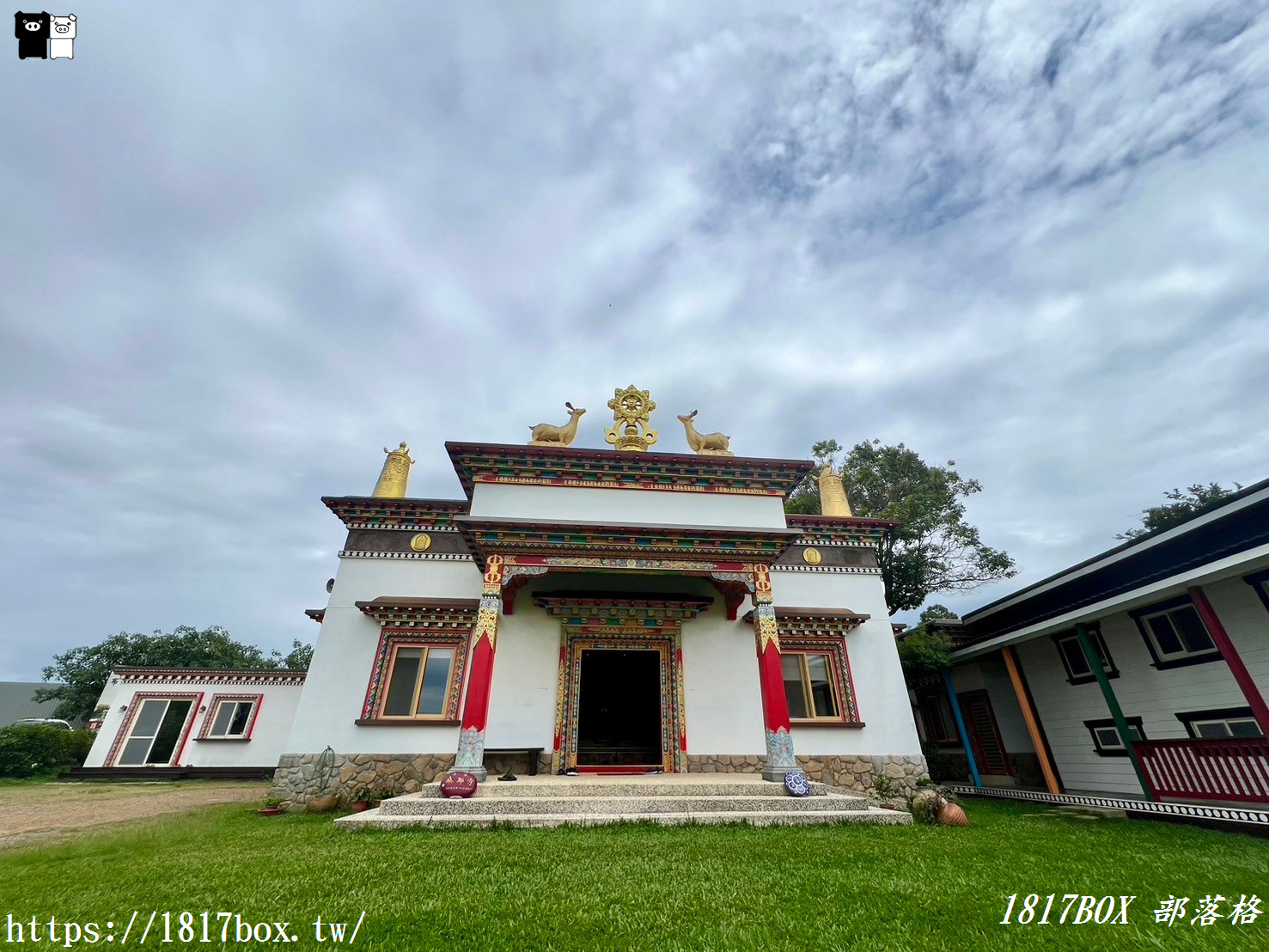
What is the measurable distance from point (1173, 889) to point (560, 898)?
4.23m

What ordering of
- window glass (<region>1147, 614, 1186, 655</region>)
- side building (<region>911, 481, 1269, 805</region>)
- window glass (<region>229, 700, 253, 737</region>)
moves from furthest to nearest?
1. window glass (<region>229, 700, 253, 737</region>)
2. window glass (<region>1147, 614, 1186, 655</region>)
3. side building (<region>911, 481, 1269, 805</region>)

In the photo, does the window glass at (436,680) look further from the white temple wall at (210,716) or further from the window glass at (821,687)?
the white temple wall at (210,716)

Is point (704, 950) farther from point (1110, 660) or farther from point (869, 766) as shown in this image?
point (1110, 660)

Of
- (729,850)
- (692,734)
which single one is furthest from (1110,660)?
(729,850)

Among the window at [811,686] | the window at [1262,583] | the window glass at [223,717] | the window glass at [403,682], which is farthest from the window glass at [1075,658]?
the window glass at [223,717]

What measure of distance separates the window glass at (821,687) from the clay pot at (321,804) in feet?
26.9

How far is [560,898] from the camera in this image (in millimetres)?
3320

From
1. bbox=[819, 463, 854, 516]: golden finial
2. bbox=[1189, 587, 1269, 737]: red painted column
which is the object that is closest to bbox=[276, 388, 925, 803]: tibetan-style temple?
bbox=[819, 463, 854, 516]: golden finial

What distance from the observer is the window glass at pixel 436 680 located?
9266 mm

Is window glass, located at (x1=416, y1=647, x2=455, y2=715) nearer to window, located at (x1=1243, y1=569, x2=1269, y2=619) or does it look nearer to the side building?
the side building

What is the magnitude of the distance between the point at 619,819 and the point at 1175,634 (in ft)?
31.7

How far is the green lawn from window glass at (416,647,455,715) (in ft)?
11.6

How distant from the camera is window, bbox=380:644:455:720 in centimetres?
921

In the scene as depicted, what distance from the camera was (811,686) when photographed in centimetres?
1009
